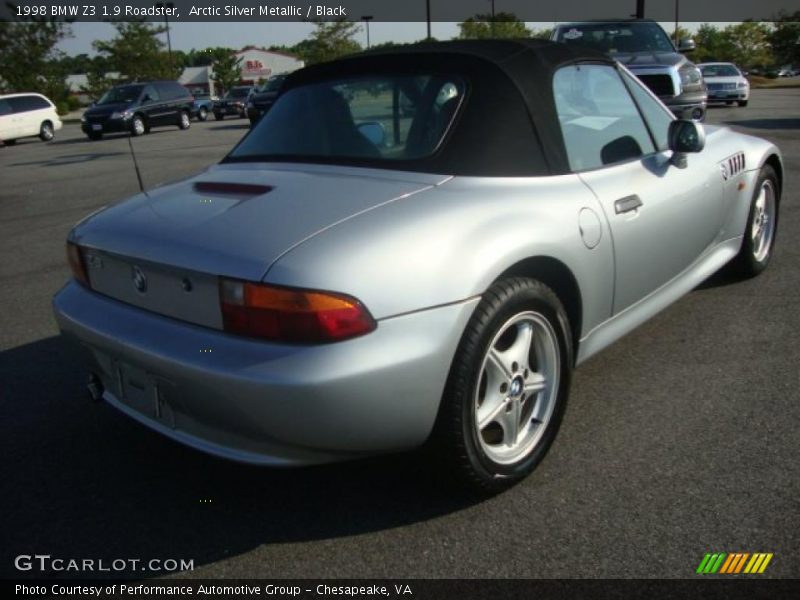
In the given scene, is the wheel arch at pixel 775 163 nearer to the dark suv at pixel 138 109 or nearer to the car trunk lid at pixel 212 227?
the car trunk lid at pixel 212 227

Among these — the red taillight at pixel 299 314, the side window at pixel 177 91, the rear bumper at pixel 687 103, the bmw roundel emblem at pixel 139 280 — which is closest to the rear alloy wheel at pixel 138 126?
the side window at pixel 177 91

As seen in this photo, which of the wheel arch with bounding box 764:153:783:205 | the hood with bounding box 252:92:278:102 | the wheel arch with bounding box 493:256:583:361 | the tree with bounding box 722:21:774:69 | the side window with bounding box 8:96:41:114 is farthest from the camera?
the tree with bounding box 722:21:774:69

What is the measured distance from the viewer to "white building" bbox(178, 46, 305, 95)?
8369cm

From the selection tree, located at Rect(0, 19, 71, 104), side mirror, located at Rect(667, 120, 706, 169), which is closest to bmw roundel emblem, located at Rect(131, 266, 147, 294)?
side mirror, located at Rect(667, 120, 706, 169)

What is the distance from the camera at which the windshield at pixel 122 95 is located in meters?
23.7

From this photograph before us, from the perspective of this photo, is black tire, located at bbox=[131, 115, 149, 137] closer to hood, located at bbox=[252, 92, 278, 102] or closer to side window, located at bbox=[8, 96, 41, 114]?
side window, located at bbox=[8, 96, 41, 114]

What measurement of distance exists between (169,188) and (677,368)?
2.41 meters

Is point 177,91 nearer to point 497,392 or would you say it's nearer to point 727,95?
point 727,95

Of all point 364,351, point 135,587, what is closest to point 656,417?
point 364,351

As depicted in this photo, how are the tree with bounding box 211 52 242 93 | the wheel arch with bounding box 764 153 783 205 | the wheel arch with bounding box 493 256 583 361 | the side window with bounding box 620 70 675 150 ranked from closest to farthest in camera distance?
1. the wheel arch with bounding box 493 256 583 361
2. the side window with bounding box 620 70 675 150
3. the wheel arch with bounding box 764 153 783 205
4. the tree with bounding box 211 52 242 93

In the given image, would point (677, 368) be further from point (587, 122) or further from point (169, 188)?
point (169, 188)

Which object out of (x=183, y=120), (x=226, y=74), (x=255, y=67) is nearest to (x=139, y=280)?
(x=183, y=120)

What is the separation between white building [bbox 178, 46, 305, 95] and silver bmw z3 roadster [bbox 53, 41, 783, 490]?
8328 cm

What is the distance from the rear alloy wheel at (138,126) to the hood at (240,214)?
897 inches
